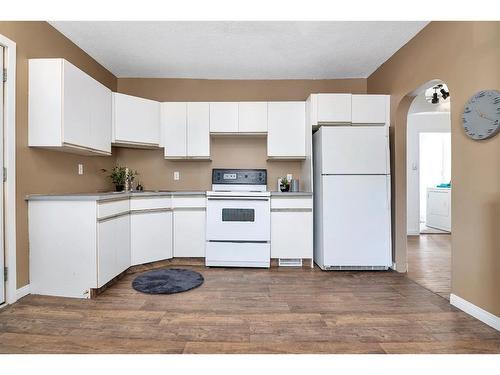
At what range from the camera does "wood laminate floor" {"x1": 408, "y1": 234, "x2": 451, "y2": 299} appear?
267 cm

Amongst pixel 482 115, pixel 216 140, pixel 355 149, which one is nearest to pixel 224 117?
pixel 216 140

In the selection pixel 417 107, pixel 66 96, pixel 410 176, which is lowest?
pixel 410 176

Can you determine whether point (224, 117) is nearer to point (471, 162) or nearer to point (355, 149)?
point (355, 149)

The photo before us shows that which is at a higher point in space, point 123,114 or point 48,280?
point 123,114

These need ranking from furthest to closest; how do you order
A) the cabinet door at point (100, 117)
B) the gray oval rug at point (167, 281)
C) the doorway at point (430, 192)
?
the doorway at point (430, 192) < the cabinet door at point (100, 117) < the gray oval rug at point (167, 281)

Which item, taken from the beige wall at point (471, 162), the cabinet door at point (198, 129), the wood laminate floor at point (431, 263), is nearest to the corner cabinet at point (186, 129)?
the cabinet door at point (198, 129)

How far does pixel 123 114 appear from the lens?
3.22 m

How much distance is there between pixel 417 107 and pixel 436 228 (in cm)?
269

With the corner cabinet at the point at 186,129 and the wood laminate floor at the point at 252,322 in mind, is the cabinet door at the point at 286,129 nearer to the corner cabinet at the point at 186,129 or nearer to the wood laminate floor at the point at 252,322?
the corner cabinet at the point at 186,129

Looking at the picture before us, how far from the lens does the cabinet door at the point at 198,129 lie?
11.6 feet

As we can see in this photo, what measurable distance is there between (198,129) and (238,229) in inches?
55.6

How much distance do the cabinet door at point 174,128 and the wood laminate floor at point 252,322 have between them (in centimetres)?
175
